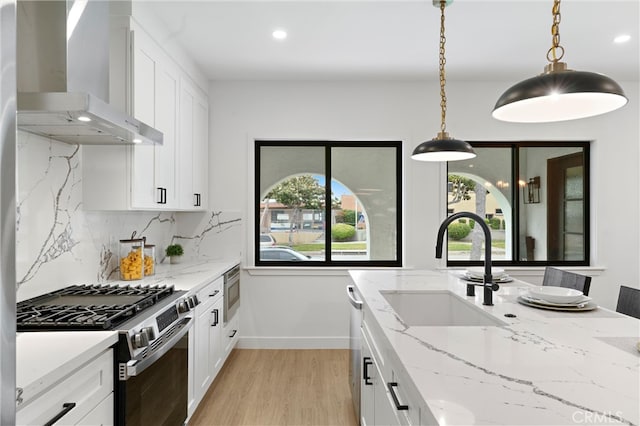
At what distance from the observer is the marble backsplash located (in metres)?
1.88

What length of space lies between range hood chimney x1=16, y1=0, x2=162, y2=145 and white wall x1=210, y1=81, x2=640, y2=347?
1.85 metres

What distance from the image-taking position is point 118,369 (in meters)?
1.49

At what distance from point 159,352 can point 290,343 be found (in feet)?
7.51

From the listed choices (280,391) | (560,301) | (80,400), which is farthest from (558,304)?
(280,391)

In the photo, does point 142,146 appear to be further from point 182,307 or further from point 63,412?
point 63,412

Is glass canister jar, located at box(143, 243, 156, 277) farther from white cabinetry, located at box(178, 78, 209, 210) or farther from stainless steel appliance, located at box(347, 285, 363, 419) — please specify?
stainless steel appliance, located at box(347, 285, 363, 419)

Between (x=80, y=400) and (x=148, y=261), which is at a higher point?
(x=148, y=261)

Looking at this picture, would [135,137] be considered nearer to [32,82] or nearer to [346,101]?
[32,82]

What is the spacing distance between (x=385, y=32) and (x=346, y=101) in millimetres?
1107

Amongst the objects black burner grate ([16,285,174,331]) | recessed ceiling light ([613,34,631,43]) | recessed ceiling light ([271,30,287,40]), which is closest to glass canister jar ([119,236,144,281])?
black burner grate ([16,285,174,331])

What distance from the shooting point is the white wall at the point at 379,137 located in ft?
12.7

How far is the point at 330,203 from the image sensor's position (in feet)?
13.2

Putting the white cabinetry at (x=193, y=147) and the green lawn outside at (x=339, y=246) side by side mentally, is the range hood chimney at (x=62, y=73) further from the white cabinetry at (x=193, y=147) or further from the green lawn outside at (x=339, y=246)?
the green lawn outside at (x=339, y=246)

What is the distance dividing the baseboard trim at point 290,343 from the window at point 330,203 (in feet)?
2.59
